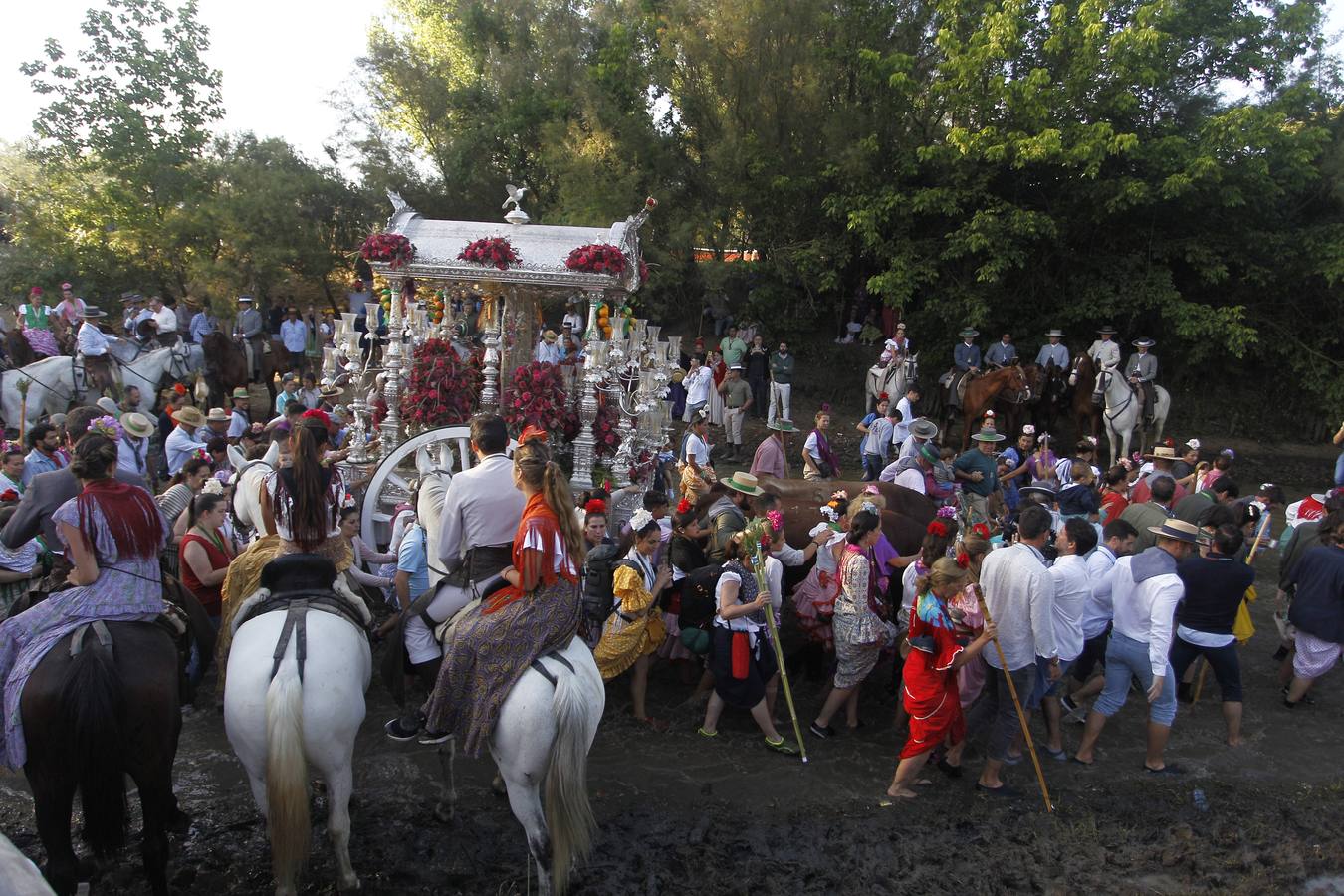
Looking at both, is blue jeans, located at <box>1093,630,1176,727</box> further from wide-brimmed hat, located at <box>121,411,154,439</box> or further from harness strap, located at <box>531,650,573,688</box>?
wide-brimmed hat, located at <box>121,411,154,439</box>

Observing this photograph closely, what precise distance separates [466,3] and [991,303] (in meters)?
14.8

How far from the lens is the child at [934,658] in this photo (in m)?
5.31

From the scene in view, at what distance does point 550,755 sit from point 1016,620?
10.0 feet

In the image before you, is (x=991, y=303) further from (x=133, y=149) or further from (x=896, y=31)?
(x=133, y=149)

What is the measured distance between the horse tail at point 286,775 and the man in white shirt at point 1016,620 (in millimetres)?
3938

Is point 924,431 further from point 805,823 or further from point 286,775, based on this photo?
point 286,775

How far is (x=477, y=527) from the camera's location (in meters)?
4.66

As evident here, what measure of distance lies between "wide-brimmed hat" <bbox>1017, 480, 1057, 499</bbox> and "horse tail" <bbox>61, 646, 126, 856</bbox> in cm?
812

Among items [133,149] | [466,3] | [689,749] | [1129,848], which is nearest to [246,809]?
[689,749]

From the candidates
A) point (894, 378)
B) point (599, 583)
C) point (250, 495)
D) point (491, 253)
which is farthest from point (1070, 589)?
point (894, 378)

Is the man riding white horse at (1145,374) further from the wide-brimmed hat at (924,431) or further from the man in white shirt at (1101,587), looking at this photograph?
the man in white shirt at (1101,587)

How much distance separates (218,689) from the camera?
594cm

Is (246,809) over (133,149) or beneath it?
beneath

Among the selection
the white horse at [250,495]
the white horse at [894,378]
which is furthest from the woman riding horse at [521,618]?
the white horse at [894,378]
